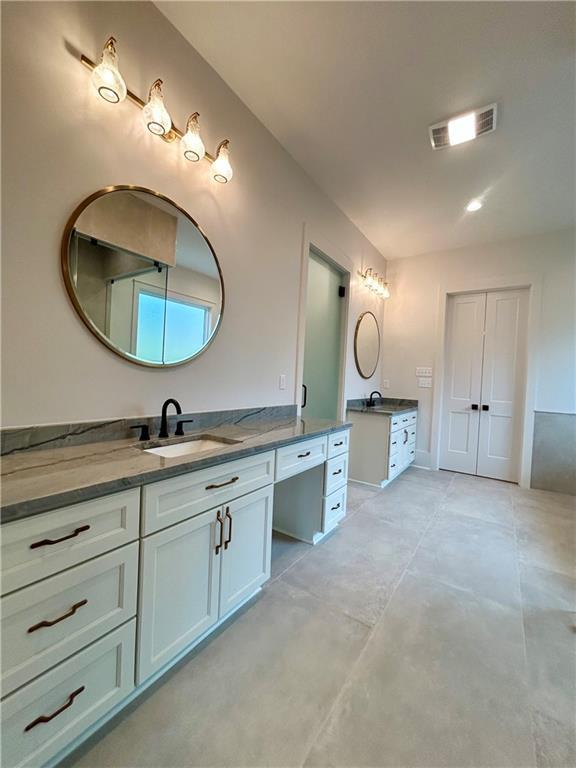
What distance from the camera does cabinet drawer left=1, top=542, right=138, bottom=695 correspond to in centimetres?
80

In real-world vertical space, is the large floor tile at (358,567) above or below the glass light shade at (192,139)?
below

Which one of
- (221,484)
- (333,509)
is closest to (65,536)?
(221,484)

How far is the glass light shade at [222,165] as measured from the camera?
180 centimetres

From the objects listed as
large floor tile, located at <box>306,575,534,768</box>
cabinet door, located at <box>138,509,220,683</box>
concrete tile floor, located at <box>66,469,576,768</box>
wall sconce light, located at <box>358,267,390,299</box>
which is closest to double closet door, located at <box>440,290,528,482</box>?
wall sconce light, located at <box>358,267,390,299</box>

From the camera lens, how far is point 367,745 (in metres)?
1.04

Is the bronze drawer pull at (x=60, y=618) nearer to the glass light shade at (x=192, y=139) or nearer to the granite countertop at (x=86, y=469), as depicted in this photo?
the granite countertop at (x=86, y=469)

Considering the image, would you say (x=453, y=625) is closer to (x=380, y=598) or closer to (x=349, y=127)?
(x=380, y=598)

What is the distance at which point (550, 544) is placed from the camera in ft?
7.81

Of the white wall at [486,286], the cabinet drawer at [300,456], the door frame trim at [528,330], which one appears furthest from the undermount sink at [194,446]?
the door frame trim at [528,330]

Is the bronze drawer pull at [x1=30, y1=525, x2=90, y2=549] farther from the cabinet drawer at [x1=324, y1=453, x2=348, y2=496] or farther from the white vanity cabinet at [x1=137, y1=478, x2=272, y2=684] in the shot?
the cabinet drawer at [x1=324, y1=453, x2=348, y2=496]

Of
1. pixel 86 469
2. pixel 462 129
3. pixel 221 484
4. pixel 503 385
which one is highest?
pixel 462 129

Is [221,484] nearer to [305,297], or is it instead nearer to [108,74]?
[108,74]

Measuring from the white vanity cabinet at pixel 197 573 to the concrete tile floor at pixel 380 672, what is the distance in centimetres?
16

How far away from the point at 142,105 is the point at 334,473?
240 cm
